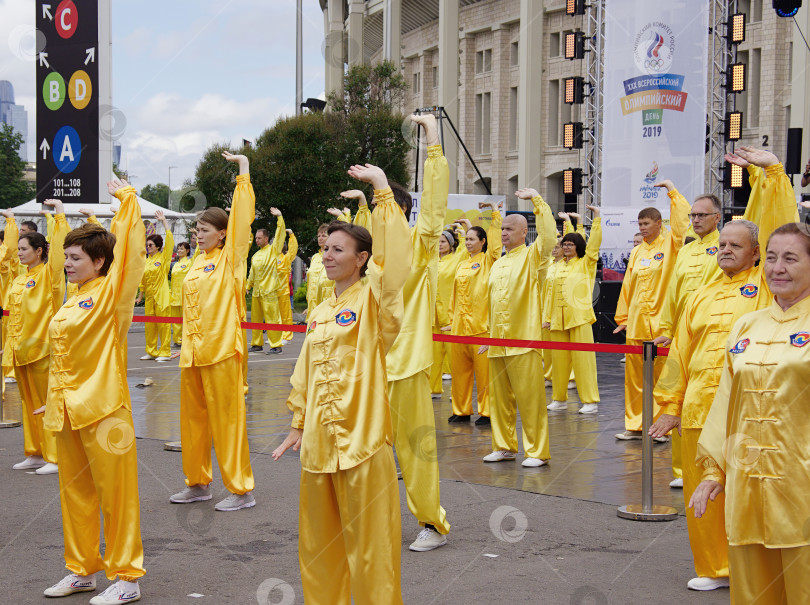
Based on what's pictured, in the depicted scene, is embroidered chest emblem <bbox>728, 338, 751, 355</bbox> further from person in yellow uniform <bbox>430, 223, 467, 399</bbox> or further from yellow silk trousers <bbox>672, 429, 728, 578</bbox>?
person in yellow uniform <bbox>430, 223, 467, 399</bbox>

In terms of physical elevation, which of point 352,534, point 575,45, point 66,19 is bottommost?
point 352,534

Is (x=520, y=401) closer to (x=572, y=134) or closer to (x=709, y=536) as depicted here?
(x=709, y=536)

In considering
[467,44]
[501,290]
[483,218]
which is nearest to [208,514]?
[501,290]

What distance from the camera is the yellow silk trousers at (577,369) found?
1103 centimetres

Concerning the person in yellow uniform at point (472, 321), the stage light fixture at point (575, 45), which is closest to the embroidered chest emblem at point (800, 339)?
the person in yellow uniform at point (472, 321)

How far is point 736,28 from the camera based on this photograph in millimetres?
20734

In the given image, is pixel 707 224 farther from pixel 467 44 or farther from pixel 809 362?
pixel 467 44

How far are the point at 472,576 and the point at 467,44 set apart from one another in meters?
34.3

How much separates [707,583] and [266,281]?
1387 centimetres

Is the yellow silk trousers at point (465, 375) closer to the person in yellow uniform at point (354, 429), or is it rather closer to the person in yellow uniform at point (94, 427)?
the person in yellow uniform at point (94, 427)

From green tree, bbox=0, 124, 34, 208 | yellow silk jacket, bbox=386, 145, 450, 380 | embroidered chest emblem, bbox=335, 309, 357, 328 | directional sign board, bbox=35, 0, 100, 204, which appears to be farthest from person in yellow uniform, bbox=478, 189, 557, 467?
green tree, bbox=0, 124, 34, 208

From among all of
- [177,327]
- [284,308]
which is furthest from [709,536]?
[284,308]

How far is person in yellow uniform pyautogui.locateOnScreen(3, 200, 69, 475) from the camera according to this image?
8.06 m

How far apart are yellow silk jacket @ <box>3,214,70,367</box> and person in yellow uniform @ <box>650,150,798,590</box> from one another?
5.22m
